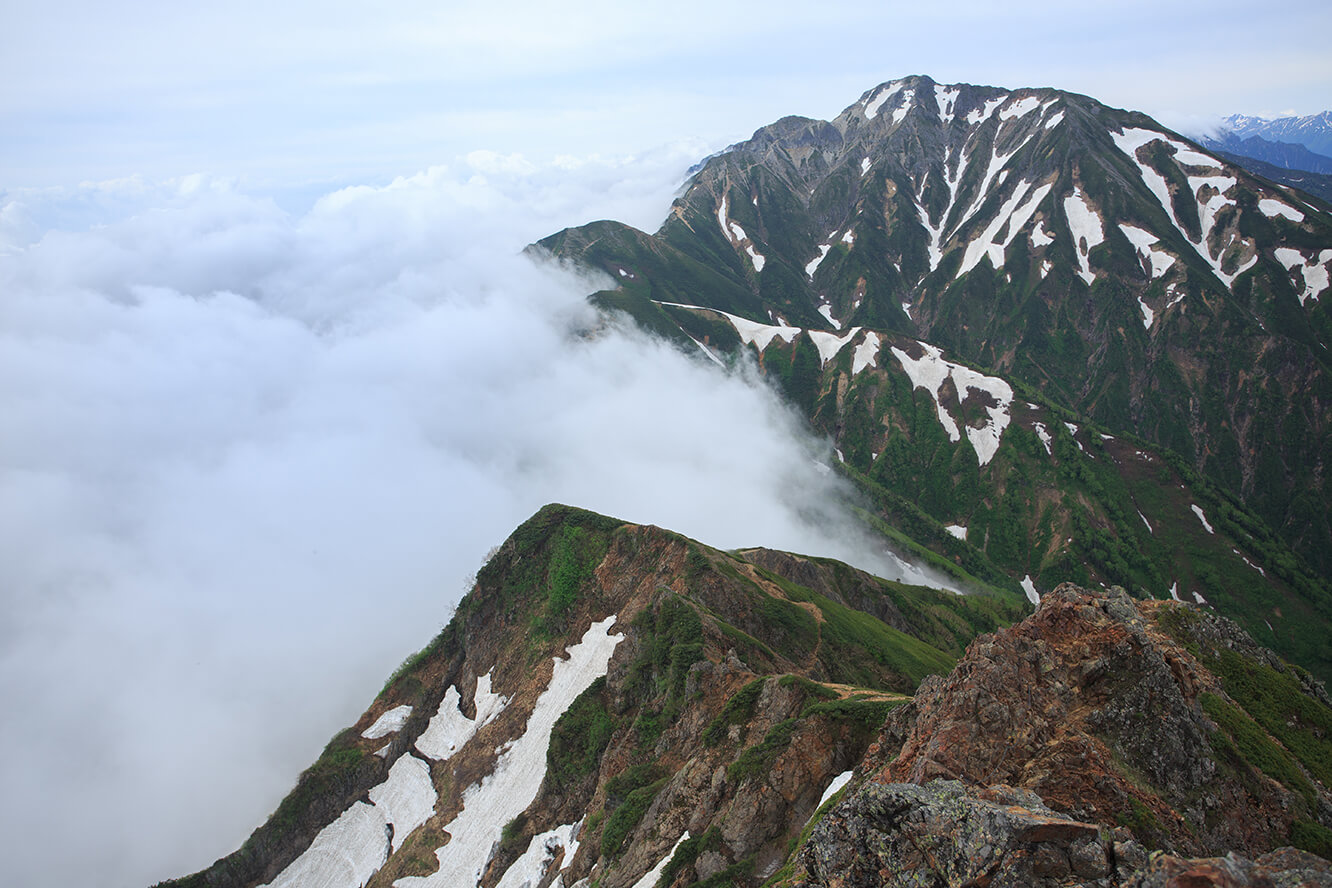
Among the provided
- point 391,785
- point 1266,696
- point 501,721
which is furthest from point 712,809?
point 391,785

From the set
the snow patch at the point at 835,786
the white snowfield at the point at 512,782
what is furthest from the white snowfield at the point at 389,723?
the snow patch at the point at 835,786

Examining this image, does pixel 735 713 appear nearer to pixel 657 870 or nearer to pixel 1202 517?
pixel 657 870

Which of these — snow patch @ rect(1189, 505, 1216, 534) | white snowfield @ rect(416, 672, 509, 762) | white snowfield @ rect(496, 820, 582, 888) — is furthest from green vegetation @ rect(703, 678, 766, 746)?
snow patch @ rect(1189, 505, 1216, 534)

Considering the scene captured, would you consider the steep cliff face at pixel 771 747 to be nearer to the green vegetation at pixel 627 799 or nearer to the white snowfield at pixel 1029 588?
the green vegetation at pixel 627 799

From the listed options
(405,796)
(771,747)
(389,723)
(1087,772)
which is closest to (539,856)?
(405,796)

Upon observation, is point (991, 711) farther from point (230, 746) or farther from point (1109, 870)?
point (230, 746)
